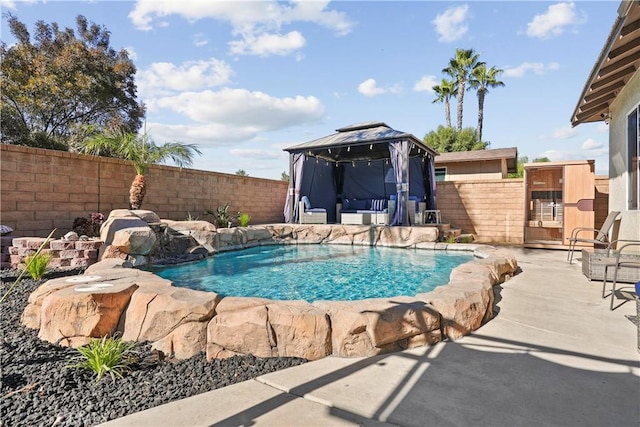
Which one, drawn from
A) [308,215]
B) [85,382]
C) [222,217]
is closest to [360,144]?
[308,215]

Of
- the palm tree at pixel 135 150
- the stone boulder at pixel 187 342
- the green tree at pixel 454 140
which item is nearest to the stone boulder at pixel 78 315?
the stone boulder at pixel 187 342

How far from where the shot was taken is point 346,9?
7.21m

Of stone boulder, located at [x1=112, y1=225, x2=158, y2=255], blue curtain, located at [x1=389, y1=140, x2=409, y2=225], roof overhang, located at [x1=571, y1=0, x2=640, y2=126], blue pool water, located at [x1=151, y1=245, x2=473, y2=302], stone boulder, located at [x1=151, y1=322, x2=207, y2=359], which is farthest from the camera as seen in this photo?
blue curtain, located at [x1=389, y1=140, x2=409, y2=225]

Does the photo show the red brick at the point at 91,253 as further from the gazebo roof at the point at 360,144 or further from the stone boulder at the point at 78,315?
the gazebo roof at the point at 360,144

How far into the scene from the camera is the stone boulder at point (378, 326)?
2.18 meters

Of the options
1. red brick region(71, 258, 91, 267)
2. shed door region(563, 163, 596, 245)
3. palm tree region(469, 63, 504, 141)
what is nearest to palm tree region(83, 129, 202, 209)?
red brick region(71, 258, 91, 267)

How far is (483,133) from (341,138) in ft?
62.1

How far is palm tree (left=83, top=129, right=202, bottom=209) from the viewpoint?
7012 millimetres

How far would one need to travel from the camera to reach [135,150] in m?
7.18

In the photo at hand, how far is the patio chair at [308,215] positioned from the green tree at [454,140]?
14.9 meters

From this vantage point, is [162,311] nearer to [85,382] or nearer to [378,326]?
[85,382]

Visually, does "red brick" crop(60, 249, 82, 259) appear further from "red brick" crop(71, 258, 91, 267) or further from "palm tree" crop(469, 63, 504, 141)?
"palm tree" crop(469, 63, 504, 141)

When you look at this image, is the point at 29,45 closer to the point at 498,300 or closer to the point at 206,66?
the point at 206,66

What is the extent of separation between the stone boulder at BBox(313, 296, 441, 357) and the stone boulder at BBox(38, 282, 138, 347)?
64.8 inches
